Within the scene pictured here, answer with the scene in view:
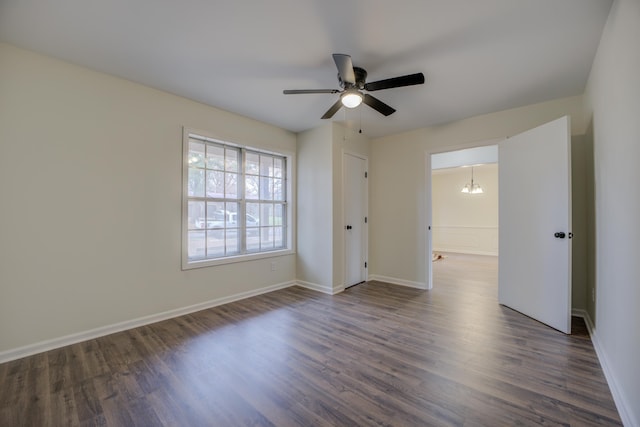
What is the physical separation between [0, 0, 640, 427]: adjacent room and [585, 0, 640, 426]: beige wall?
1.0 inches

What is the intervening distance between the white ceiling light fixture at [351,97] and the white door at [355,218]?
1721 millimetres

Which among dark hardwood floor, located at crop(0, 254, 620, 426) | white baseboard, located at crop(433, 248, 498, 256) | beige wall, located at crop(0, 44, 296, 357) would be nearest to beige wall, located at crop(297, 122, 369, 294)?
dark hardwood floor, located at crop(0, 254, 620, 426)

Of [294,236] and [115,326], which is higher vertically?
[294,236]

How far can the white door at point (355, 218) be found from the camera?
4211 mm

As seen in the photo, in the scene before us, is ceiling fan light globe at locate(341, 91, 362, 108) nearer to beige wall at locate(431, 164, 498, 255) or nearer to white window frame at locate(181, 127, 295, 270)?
white window frame at locate(181, 127, 295, 270)

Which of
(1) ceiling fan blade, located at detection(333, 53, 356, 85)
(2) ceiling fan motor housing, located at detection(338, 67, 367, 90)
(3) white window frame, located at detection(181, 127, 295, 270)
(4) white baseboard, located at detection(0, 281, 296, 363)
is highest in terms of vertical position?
(2) ceiling fan motor housing, located at detection(338, 67, 367, 90)

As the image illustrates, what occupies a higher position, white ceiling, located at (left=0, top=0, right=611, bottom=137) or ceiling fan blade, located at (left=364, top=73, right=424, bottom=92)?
white ceiling, located at (left=0, top=0, right=611, bottom=137)

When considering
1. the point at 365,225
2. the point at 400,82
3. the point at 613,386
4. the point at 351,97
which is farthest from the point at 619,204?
the point at 365,225

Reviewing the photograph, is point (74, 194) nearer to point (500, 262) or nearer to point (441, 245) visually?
point (500, 262)

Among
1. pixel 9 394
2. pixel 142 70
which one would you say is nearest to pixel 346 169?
pixel 142 70

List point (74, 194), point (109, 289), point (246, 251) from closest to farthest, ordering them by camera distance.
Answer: point (74, 194) < point (109, 289) < point (246, 251)

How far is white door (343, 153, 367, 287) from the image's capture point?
13.8 feet

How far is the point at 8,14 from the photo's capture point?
1.82m

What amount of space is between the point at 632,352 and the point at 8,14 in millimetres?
4363
